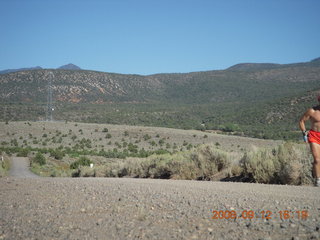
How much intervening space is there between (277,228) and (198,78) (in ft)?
369

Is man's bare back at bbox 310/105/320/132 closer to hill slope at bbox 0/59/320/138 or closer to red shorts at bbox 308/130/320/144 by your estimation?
red shorts at bbox 308/130/320/144

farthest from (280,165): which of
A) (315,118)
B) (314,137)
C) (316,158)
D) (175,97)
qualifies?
(175,97)

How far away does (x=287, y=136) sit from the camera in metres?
52.5

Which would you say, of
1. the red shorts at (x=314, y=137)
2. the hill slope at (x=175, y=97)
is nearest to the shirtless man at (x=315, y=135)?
the red shorts at (x=314, y=137)

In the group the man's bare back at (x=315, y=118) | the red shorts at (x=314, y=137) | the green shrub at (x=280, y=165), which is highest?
the man's bare back at (x=315, y=118)

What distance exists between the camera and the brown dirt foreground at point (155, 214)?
16.8 feet

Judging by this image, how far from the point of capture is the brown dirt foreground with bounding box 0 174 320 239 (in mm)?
5113
